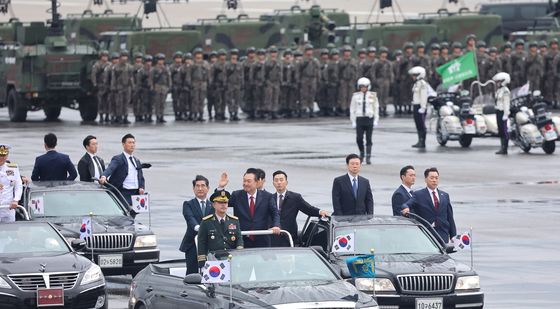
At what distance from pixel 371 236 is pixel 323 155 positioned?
1841cm

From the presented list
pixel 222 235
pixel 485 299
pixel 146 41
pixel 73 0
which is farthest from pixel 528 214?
pixel 73 0

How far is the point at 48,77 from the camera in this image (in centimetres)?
4678

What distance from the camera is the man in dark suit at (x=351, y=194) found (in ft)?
60.2

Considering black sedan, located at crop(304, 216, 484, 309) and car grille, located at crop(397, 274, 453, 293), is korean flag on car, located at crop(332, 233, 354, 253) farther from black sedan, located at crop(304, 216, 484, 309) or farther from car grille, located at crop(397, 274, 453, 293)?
car grille, located at crop(397, 274, 453, 293)

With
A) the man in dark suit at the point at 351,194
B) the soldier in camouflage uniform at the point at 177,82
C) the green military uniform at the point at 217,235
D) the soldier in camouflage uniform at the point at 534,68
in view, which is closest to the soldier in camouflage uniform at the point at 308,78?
the soldier in camouflage uniform at the point at 177,82

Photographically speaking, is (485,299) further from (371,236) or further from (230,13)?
(230,13)

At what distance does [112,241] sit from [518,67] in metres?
31.9

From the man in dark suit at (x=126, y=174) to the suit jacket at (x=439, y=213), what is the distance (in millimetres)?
4673

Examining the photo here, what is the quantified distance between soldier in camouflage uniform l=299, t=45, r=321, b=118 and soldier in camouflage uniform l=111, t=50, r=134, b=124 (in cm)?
499

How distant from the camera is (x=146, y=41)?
5362 cm

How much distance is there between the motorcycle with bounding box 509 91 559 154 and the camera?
34562 mm

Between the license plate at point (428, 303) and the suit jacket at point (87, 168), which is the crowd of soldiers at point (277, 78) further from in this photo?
the license plate at point (428, 303)

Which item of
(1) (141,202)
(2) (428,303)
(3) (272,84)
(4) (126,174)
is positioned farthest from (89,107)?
(2) (428,303)

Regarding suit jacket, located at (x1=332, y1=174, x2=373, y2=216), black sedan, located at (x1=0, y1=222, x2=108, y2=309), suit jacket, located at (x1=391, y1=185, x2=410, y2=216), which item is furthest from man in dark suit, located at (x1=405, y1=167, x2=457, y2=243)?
black sedan, located at (x1=0, y1=222, x2=108, y2=309)
